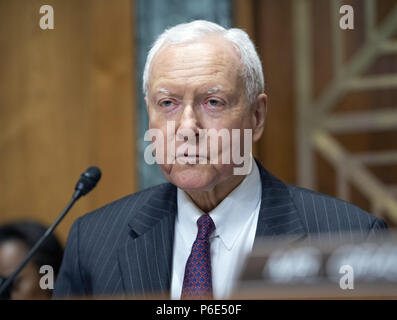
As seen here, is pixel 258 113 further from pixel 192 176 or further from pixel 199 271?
pixel 199 271

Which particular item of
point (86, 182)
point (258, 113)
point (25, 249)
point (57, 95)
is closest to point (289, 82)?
point (57, 95)

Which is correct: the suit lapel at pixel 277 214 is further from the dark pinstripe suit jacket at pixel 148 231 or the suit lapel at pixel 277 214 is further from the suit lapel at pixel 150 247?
the suit lapel at pixel 150 247

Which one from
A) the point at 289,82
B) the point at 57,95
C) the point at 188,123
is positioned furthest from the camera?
the point at 57,95

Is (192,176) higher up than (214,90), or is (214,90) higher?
(214,90)

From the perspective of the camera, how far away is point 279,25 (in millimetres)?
2605

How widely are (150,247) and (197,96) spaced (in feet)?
0.99

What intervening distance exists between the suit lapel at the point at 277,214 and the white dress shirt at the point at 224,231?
0.08 feet

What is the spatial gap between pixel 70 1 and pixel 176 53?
163 cm

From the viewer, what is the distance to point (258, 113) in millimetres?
1322

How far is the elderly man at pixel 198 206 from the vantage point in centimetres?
119

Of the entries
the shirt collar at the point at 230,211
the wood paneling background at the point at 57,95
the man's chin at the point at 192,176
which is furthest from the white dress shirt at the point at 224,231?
the wood paneling background at the point at 57,95
